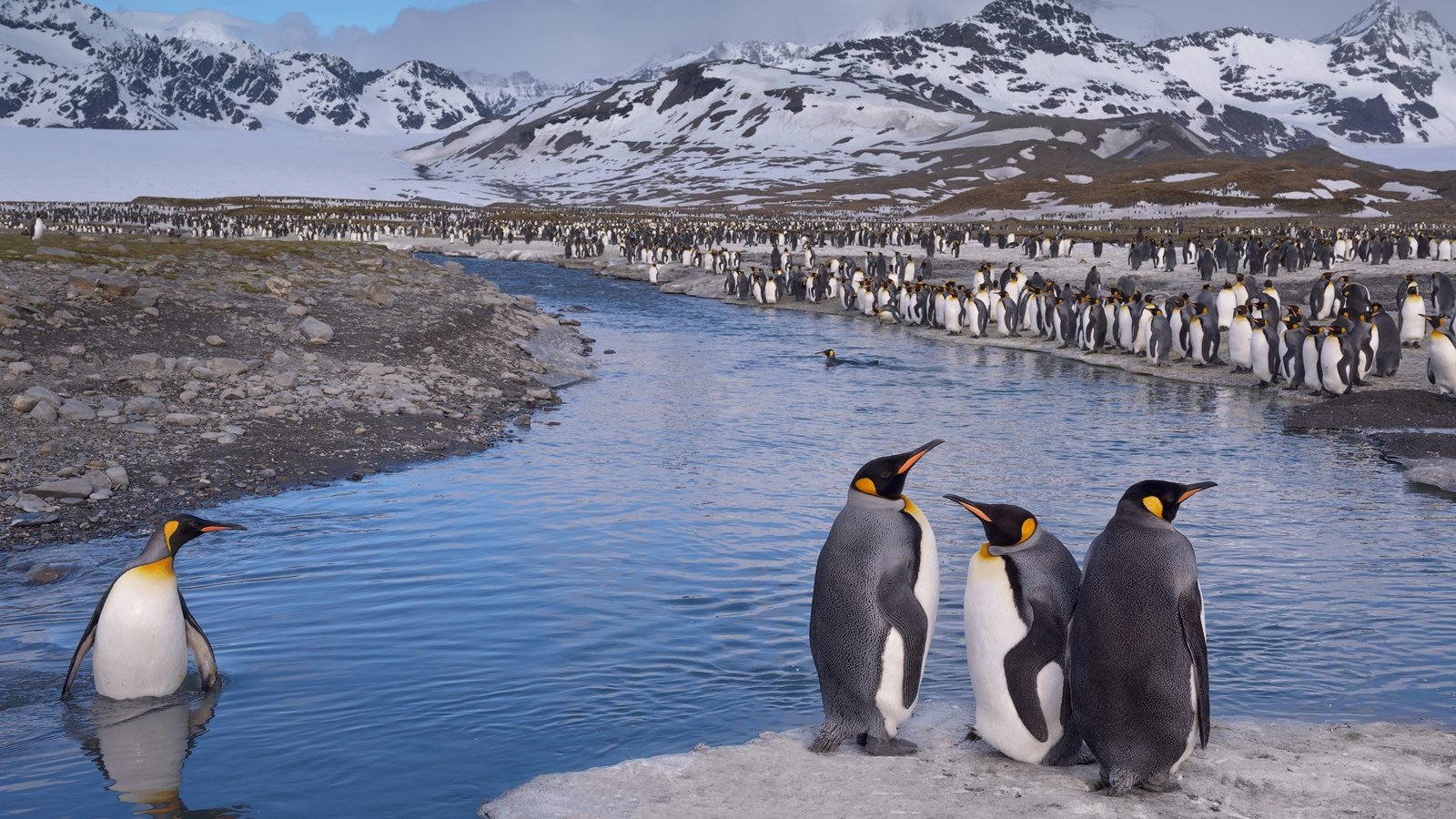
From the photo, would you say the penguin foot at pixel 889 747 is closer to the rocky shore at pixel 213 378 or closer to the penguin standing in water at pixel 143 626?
the penguin standing in water at pixel 143 626

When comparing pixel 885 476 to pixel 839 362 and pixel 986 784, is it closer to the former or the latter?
pixel 986 784

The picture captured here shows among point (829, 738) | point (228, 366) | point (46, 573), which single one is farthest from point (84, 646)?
point (228, 366)

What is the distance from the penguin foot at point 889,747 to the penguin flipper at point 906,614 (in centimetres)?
18

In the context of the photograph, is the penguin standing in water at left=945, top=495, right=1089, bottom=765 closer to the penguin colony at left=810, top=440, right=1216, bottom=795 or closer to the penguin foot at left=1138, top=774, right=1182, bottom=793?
the penguin colony at left=810, top=440, right=1216, bottom=795

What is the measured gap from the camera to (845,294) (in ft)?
96.6

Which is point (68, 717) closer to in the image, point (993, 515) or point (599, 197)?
point (993, 515)

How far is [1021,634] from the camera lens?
4.44m

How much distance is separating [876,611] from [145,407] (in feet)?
26.8

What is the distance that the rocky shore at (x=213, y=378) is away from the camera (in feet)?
29.9

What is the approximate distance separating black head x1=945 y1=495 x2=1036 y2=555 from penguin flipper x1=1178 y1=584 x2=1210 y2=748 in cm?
59

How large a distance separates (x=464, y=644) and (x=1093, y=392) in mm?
12145

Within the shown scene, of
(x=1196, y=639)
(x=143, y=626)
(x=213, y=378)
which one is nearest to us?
(x=1196, y=639)

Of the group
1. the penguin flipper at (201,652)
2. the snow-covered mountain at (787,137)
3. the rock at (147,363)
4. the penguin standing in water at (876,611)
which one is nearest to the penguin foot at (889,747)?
the penguin standing in water at (876,611)

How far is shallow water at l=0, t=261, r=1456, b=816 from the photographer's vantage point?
199 inches
